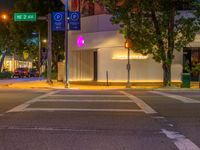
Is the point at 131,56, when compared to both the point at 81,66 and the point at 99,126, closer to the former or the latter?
the point at 81,66

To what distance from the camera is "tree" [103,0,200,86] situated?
33.3 metres

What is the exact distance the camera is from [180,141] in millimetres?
10984

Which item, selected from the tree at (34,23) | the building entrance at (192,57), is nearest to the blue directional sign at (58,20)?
the building entrance at (192,57)

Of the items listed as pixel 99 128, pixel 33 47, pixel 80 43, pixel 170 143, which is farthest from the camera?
pixel 33 47

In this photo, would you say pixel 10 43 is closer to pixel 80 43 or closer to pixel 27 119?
pixel 80 43

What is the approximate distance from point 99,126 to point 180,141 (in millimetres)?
2725

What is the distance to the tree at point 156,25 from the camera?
33281 mm

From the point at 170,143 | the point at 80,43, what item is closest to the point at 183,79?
the point at 80,43

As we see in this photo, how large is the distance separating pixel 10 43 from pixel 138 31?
3507 cm

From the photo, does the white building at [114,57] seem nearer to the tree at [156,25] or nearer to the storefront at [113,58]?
the storefront at [113,58]

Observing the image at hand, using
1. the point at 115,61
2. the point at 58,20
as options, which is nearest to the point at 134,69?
the point at 115,61

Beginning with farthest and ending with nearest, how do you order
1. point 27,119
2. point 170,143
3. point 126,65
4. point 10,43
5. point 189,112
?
point 10,43 < point 126,65 < point 189,112 < point 27,119 < point 170,143

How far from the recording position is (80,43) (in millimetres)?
40156

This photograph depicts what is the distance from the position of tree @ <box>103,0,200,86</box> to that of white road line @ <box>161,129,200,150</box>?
2142cm
